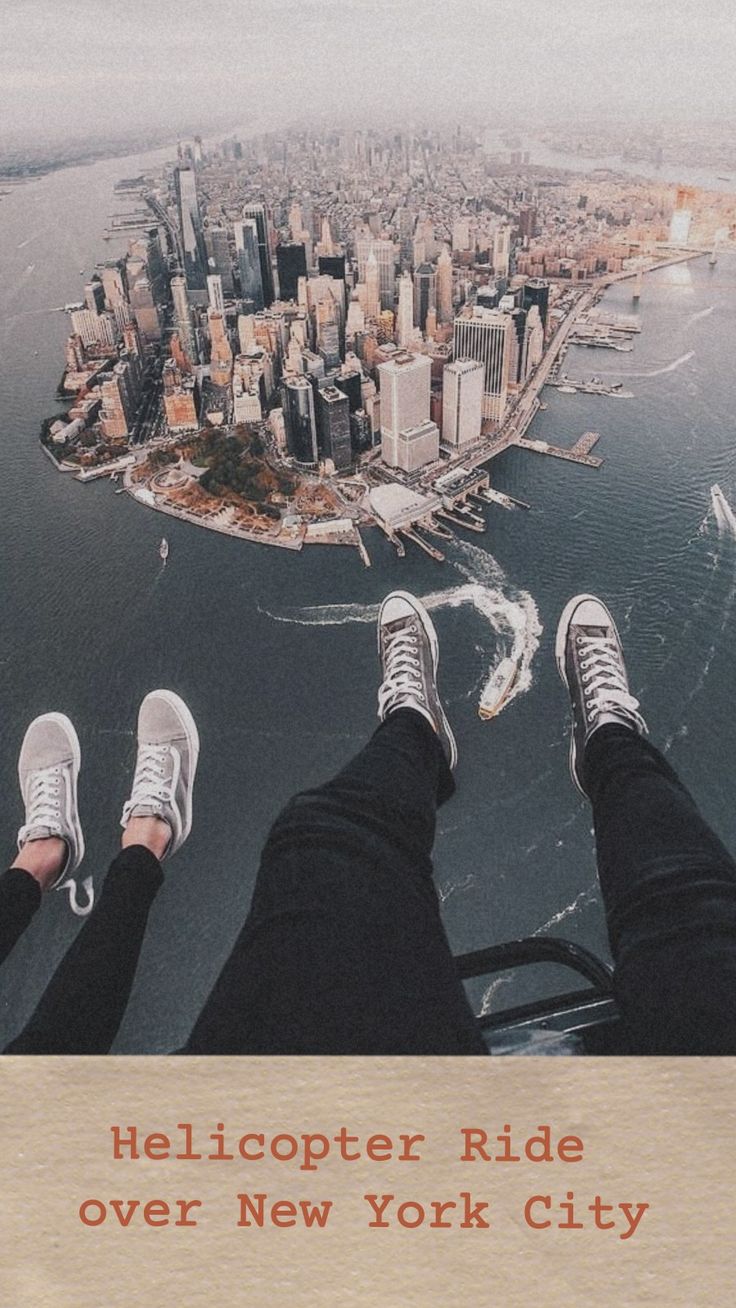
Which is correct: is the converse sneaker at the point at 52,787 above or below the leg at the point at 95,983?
below

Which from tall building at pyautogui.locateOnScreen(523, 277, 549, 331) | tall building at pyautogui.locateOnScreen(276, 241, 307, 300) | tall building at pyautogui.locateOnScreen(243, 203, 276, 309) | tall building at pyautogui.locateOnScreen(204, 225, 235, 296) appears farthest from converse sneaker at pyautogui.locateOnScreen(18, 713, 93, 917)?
tall building at pyautogui.locateOnScreen(204, 225, 235, 296)

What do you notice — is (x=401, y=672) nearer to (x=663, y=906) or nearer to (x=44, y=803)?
(x=44, y=803)

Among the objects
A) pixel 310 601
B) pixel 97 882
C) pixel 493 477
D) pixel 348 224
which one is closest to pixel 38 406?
pixel 310 601

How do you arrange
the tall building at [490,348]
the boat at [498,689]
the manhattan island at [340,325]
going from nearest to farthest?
the boat at [498,689]
the manhattan island at [340,325]
the tall building at [490,348]

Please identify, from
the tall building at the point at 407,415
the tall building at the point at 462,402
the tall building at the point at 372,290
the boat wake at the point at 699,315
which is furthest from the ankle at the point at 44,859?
the boat wake at the point at 699,315

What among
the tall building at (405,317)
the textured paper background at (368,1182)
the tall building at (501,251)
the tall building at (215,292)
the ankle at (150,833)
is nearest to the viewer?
the textured paper background at (368,1182)

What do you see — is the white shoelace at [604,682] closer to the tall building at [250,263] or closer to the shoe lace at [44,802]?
the shoe lace at [44,802]

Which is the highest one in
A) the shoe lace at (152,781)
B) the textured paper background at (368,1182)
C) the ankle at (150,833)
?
the textured paper background at (368,1182)

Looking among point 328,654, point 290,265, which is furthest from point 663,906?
point 290,265
